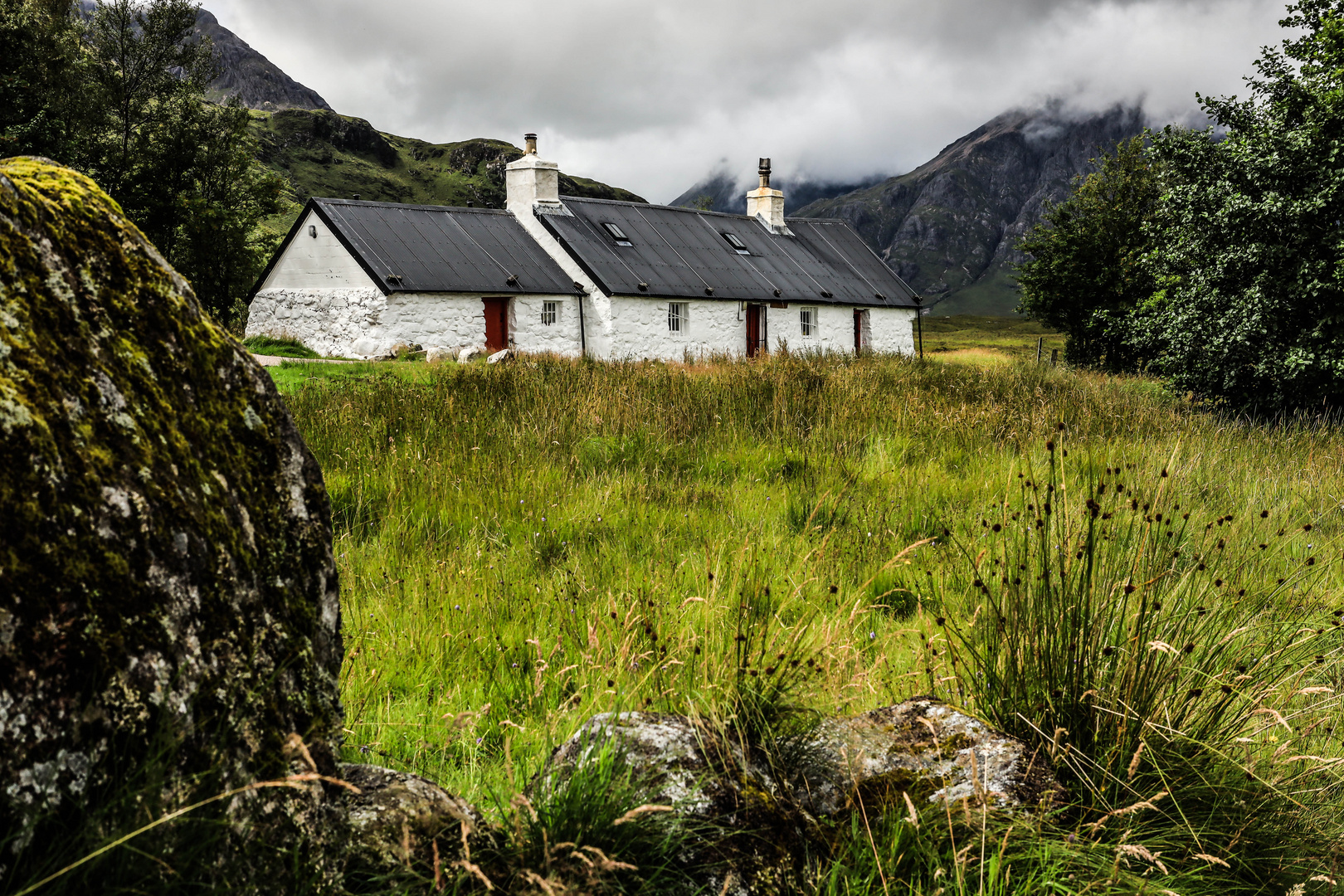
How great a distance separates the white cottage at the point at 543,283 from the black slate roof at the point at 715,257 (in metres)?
0.06

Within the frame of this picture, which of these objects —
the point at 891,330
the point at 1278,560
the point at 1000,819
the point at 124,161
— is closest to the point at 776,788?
the point at 1000,819

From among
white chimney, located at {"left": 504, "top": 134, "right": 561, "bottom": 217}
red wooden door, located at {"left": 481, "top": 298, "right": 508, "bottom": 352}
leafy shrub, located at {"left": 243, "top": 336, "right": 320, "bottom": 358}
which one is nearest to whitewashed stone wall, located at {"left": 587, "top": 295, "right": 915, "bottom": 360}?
red wooden door, located at {"left": 481, "top": 298, "right": 508, "bottom": 352}

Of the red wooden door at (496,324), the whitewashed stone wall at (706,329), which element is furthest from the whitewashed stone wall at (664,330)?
the red wooden door at (496,324)

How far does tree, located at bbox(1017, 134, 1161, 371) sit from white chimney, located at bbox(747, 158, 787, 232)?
11205 mm

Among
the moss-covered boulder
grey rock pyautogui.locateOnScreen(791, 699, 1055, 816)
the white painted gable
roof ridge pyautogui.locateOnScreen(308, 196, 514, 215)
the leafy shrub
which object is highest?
roof ridge pyautogui.locateOnScreen(308, 196, 514, 215)

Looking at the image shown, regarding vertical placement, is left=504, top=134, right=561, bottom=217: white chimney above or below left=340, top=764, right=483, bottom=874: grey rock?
above

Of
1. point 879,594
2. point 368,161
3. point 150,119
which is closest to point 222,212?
point 150,119

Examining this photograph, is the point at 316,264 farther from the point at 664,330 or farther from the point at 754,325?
the point at 754,325

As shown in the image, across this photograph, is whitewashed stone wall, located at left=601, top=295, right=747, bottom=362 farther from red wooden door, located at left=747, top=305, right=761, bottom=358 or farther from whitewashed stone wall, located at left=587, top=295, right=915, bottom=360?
red wooden door, located at left=747, top=305, right=761, bottom=358

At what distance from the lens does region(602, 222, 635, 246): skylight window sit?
28.8 meters

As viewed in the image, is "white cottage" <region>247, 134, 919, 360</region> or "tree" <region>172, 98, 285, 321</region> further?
"tree" <region>172, 98, 285, 321</region>

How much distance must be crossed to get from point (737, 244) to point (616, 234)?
5216 millimetres

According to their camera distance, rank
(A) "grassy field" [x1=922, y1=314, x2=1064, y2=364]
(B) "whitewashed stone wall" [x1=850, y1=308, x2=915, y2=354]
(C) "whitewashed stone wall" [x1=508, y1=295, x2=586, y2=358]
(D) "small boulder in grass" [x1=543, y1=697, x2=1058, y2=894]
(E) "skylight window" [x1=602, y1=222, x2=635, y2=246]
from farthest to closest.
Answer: (A) "grassy field" [x1=922, y1=314, x2=1064, y2=364], (B) "whitewashed stone wall" [x1=850, y1=308, x2=915, y2=354], (E) "skylight window" [x1=602, y1=222, x2=635, y2=246], (C) "whitewashed stone wall" [x1=508, y1=295, x2=586, y2=358], (D) "small boulder in grass" [x1=543, y1=697, x2=1058, y2=894]

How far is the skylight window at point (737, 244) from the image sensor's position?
3144 centimetres
